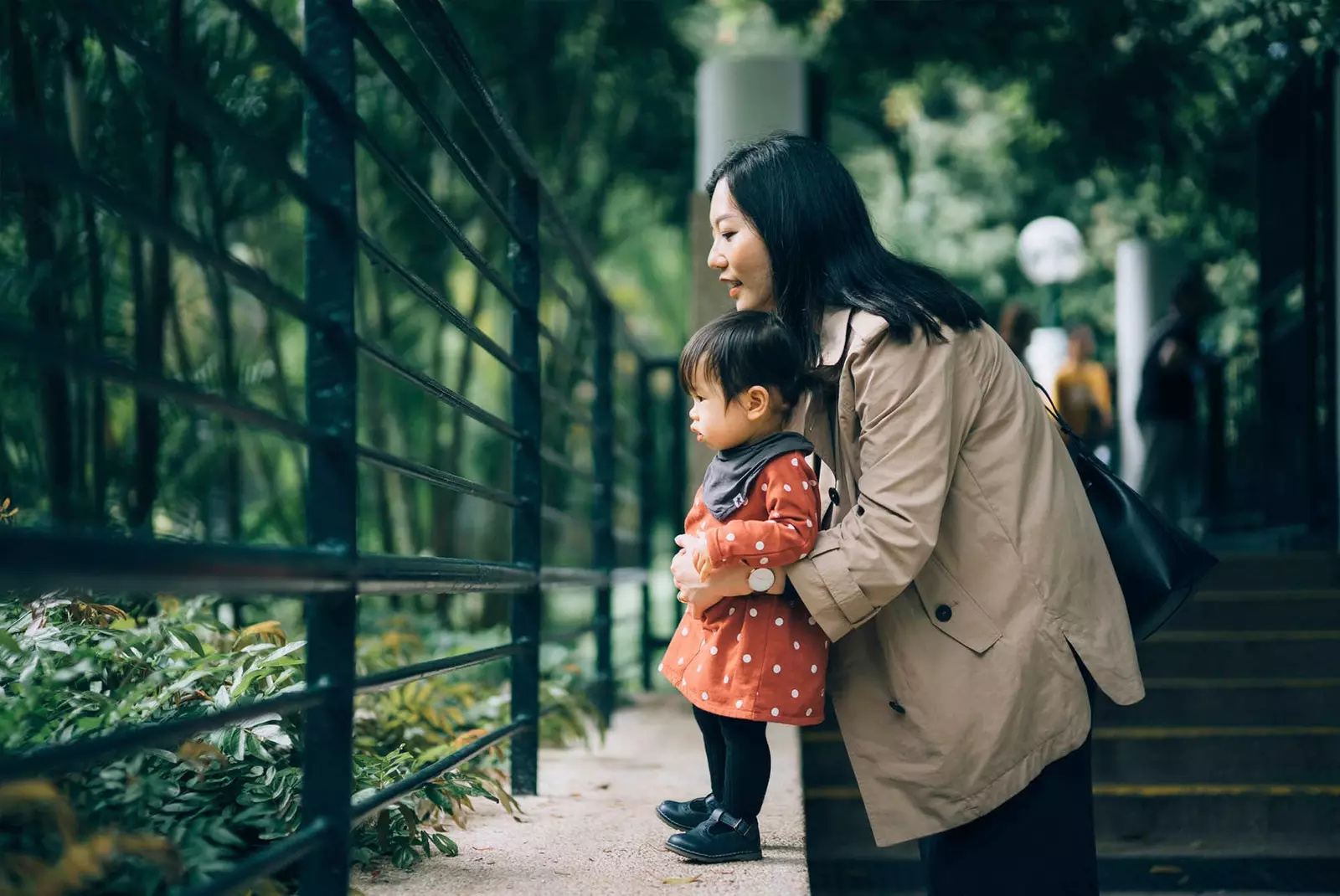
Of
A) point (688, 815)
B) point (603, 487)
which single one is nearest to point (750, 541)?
point (688, 815)

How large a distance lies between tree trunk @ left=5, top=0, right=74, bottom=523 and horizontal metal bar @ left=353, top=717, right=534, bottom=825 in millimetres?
1774

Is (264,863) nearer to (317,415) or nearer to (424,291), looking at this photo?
(317,415)

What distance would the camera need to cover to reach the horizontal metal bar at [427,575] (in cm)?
188

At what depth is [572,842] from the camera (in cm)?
266

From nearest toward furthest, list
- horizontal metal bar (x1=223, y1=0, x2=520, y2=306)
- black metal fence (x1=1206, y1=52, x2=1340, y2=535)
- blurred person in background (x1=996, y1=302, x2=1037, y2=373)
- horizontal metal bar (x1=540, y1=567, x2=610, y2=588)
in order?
horizontal metal bar (x1=223, y1=0, x2=520, y2=306), horizontal metal bar (x1=540, y1=567, x2=610, y2=588), black metal fence (x1=1206, y1=52, x2=1340, y2=535), blurred person in background (x1=996, y1=302, x2=1037, y2=373)

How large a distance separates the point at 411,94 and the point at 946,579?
120cm

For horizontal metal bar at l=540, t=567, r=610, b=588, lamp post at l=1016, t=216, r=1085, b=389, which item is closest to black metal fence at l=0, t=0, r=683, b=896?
horizontal metal bar at l=540, t=567, r=610, b=588

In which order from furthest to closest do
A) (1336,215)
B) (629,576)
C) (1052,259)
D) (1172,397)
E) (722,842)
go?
(1052,259) < (1172,397) < (1336,215) < (629,576) < (722,842)

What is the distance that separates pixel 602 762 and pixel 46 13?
2751mm

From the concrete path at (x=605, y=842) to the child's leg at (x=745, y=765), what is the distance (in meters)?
0.11

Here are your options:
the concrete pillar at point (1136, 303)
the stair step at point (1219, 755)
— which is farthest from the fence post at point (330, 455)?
the concrete pillar at point (1136, 303)

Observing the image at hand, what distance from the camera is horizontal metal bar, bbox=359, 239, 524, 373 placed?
2033mm

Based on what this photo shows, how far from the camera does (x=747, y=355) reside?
2.28 meters

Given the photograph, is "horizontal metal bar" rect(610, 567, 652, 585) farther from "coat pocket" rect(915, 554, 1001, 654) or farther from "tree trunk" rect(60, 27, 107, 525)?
"coat pocket" rect(915, 554, 1001, 654)
